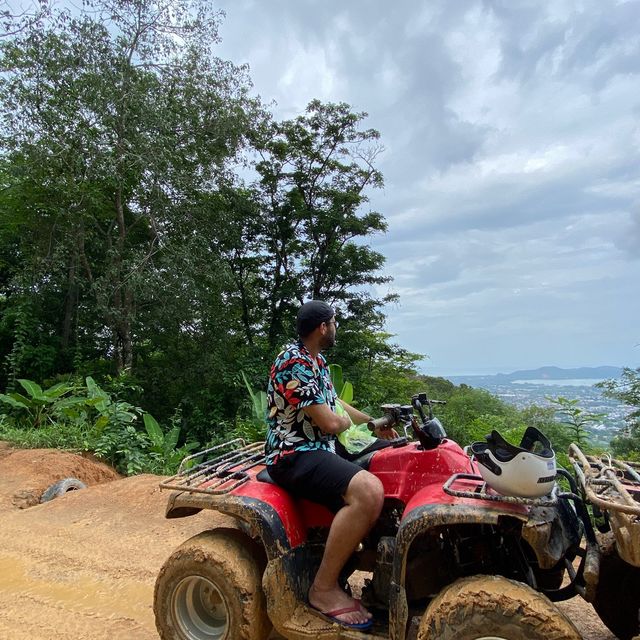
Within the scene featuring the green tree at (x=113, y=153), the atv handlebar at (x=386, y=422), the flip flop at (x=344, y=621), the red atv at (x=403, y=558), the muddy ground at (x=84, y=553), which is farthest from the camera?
the green tree at (x=113, y=153)

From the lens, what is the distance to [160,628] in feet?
10.1

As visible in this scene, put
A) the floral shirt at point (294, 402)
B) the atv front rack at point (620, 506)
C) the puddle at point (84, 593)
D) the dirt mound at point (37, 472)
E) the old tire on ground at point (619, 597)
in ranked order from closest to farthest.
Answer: the atv front rack at point (620, 506)
the old tire on ground at point (619, 597)
the floral shirt at point (294, 402)
the puddle at point (84, 593)
the dirt mound at point (37, 472)

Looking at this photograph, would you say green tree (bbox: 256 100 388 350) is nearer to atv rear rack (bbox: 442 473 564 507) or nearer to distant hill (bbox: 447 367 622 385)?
distant hill (bbox: 447 367 622 385)

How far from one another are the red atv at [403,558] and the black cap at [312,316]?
0.64m

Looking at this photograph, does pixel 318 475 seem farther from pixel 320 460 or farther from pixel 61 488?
pixel 61 488

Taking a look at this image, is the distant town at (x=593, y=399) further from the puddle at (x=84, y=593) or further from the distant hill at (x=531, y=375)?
the puddle at (x=84, y=593)

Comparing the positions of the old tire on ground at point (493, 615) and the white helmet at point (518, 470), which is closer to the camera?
the old tire on ground at point (493, 615)

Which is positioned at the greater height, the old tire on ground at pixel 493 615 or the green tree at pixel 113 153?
the green tree at pixel 113 153

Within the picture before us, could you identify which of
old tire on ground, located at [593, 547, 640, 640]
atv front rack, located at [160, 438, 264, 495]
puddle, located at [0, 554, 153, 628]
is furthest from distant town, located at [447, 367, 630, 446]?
puddle, located at [0, 554, 153, 628]

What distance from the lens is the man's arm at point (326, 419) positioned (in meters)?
2.89

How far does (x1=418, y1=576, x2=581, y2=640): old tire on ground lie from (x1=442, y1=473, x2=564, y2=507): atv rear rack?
0.35 meters

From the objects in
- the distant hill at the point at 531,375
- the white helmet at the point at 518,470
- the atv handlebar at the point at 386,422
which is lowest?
the white helmet at the point at 518,470

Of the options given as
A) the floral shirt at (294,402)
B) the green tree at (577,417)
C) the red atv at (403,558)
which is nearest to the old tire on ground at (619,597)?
the red atv at (403,558)

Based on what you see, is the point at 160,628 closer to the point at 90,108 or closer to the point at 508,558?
the point at 508,558
